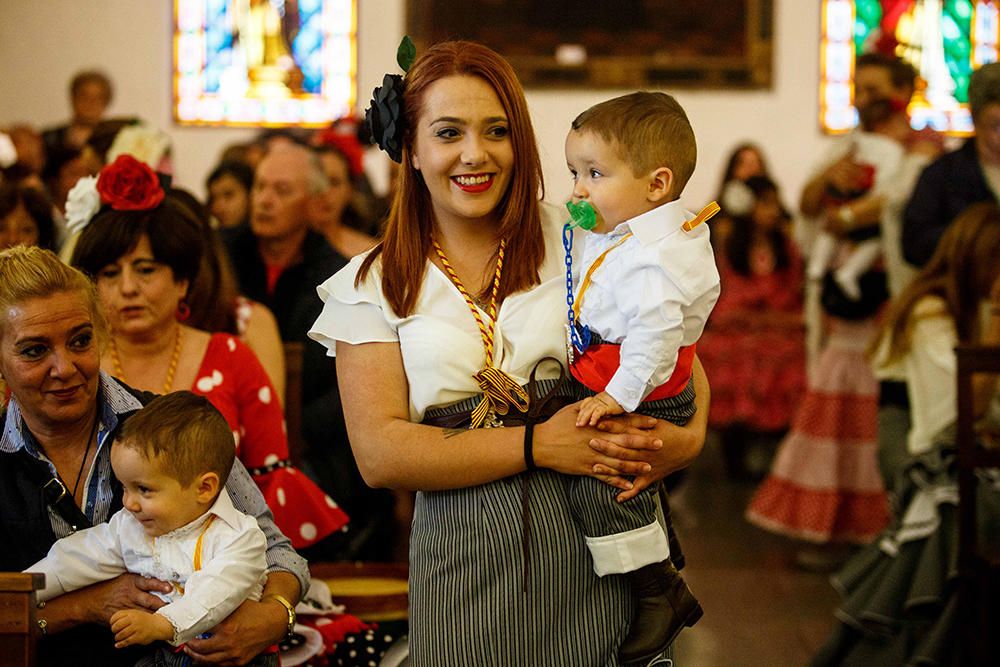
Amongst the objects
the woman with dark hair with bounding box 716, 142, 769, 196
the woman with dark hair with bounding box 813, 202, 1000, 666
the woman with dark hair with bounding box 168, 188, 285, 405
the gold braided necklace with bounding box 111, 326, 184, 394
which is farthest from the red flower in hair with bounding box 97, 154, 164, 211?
the woman with dark hair with bounding box 716, 142, 769, 196

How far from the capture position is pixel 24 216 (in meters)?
4.07

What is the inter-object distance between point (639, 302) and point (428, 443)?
0.44 m

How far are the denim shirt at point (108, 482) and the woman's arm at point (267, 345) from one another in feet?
3.13

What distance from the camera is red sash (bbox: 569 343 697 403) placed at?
89.2 inches

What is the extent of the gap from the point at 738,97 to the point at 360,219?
19.4 feet

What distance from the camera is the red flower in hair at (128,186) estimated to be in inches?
122

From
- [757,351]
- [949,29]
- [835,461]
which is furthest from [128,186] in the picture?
[949,29]

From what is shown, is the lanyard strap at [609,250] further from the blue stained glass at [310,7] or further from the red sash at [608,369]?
the blue stained glass at [310,7]

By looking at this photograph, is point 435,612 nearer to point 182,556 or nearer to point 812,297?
point 182,556

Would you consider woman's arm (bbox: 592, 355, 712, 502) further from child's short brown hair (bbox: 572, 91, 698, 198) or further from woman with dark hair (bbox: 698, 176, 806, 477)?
woman with dark hair (bbox: 698, 176, 806, 477)

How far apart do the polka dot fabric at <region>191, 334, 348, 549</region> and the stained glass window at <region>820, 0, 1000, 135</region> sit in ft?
29.0

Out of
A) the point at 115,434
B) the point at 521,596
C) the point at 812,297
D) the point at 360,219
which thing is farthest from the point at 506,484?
the point at 812,297

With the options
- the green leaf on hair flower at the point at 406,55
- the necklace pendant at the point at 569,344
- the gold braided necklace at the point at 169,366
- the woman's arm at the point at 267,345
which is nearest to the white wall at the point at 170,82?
the woman's arm at the point at 267,345

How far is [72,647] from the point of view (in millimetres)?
2422
